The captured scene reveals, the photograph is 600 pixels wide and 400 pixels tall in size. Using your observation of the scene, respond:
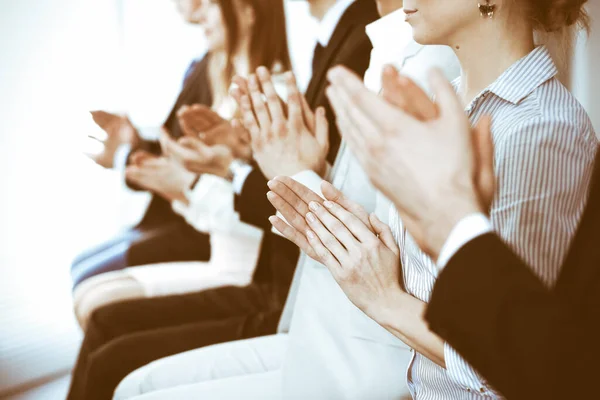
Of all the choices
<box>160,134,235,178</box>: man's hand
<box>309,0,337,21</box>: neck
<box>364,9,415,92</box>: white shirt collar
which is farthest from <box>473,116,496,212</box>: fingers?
<box>309,0,337,21</box>: neck

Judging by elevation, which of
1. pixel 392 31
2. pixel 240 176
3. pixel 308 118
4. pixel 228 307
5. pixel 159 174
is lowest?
pixel 228 307

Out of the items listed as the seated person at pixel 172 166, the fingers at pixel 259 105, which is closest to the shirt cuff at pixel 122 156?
the seated person at pixel 172 166

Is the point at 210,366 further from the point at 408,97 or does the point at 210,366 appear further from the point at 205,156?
the point at 408,97

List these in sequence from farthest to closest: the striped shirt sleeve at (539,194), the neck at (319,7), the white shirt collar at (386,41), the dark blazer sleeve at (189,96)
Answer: the dark blazer sleeve at (189,96)
the neck at (319,7)
the white shirt collar at (386,41)
the striped shirt sleeve at (539,194)

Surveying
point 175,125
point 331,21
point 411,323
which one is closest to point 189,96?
point 175,125

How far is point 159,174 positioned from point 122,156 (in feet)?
0.40

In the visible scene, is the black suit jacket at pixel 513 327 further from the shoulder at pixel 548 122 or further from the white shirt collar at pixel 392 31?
the white shirt collar at pixel 392 31

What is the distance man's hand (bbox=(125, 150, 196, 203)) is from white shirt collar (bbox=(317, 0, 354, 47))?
72cm

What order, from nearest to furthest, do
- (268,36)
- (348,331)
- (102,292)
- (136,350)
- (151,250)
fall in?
1. (348,331)
2. (136,350)
3. (102,292)
4. (268,36)
5. (151,250)

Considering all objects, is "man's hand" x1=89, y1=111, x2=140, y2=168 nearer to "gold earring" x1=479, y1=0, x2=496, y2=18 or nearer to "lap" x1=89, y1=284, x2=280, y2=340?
"lap" x1=89, y1=284, x2=280, y2=340

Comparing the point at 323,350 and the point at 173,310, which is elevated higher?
the point at 323,350

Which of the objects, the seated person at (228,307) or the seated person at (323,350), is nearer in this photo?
the seated person at (323,350)

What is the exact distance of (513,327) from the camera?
368 millimetres

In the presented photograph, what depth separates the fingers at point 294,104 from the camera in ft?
3.04
